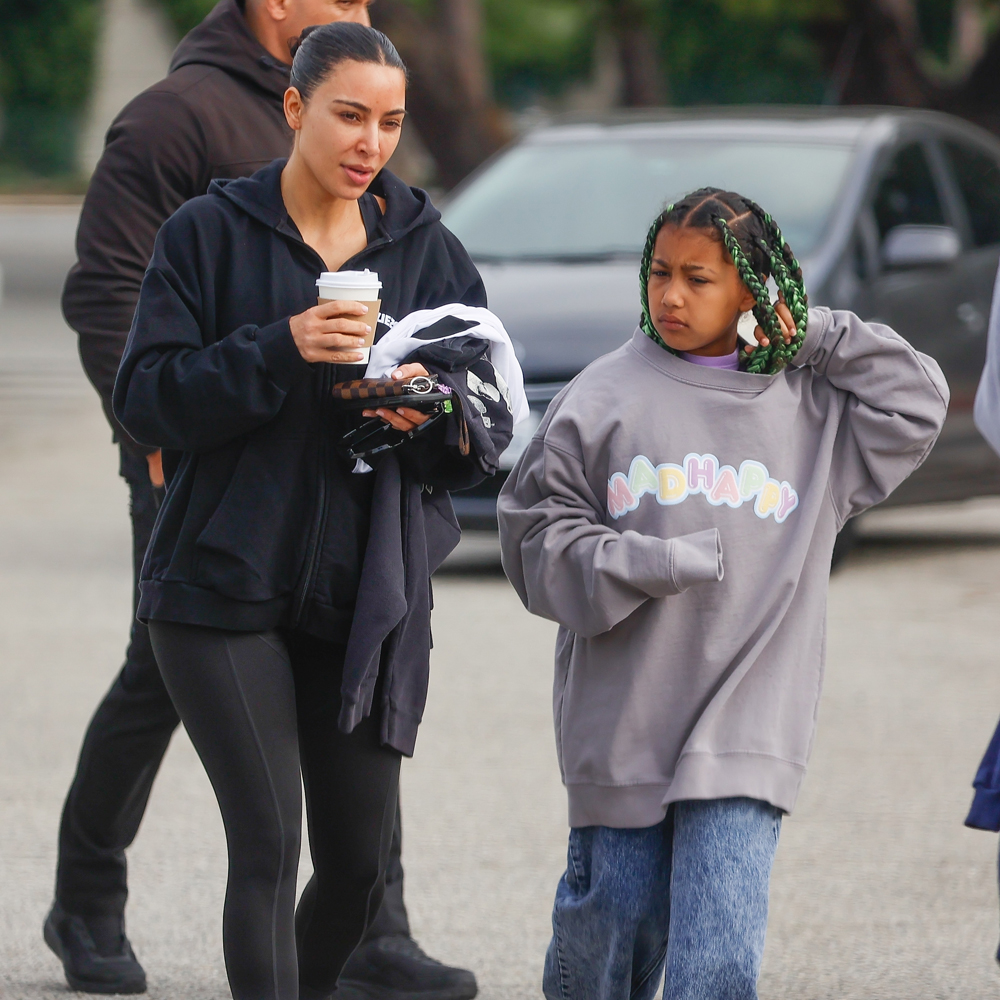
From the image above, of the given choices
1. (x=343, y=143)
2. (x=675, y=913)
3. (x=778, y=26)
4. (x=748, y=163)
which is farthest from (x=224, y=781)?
(x=778, y=26)

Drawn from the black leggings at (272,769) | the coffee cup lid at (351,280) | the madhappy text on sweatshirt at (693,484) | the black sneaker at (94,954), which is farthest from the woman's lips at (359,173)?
the black sneaker at (94,954)

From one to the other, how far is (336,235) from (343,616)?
612 mm

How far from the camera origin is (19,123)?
179 feet

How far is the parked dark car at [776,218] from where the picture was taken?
7762mm

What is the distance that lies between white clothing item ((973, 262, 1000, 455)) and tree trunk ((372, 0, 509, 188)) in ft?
47.3

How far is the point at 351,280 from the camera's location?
9.09ft

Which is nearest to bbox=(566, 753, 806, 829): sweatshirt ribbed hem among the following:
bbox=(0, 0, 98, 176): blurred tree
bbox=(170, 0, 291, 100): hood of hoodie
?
bbox=(170, 0, 291, 100): hood of hoodie

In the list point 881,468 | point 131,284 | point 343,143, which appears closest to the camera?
point 343,143

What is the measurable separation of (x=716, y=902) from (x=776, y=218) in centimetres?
558

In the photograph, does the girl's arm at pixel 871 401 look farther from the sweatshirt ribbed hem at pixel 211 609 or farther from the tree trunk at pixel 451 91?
the tree trunk at pixel 451 91

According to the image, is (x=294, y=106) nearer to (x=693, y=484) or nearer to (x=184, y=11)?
(x=693, y=484)

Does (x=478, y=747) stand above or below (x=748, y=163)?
below

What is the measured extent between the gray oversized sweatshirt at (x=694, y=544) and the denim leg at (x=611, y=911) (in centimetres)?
6

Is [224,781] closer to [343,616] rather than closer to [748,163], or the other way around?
[343,616]
